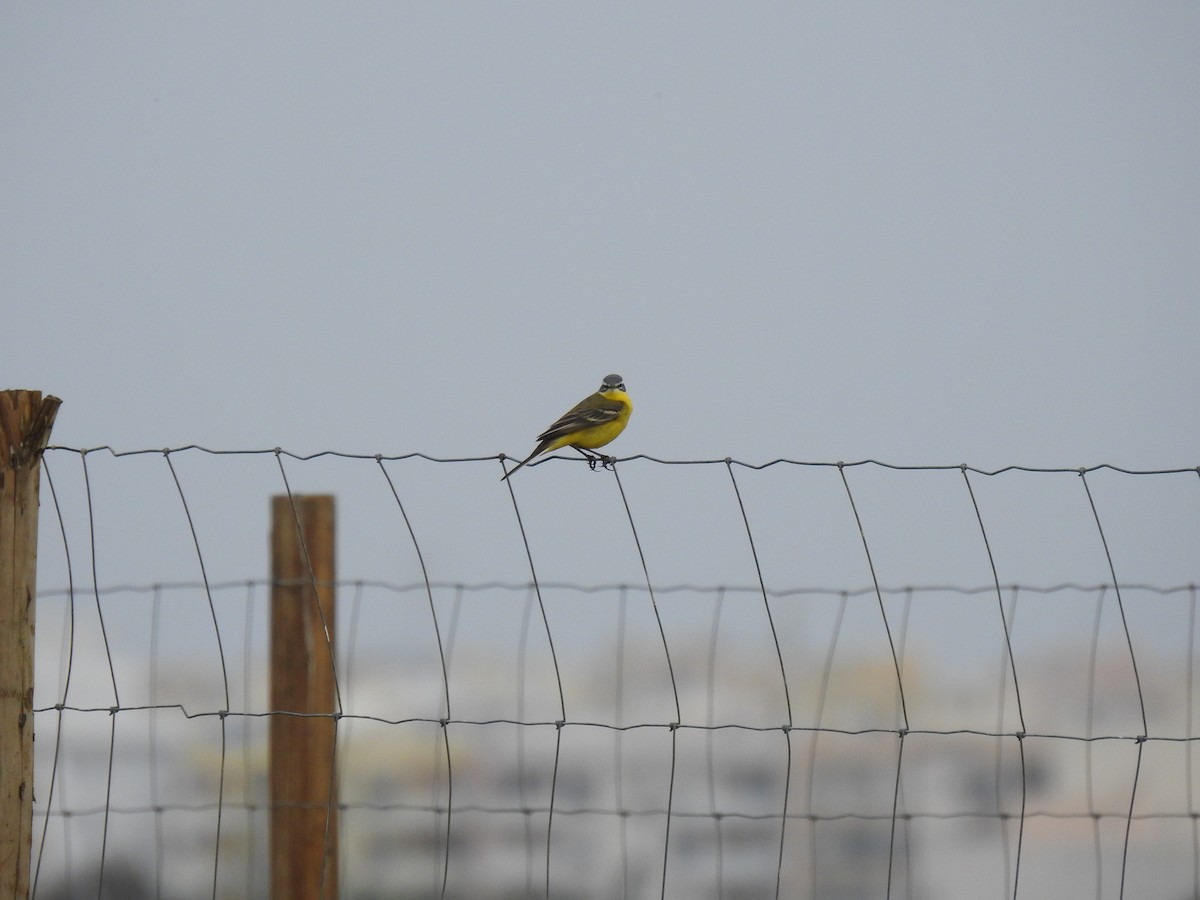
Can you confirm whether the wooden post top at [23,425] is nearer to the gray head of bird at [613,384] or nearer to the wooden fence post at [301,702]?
the wooden fence post at [301,702]

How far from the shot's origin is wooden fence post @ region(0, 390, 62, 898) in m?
2.87

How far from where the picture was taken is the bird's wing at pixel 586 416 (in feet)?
18.2

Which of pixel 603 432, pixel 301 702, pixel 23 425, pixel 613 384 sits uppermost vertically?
pixel 613 384

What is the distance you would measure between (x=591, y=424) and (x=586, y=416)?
0.17ft

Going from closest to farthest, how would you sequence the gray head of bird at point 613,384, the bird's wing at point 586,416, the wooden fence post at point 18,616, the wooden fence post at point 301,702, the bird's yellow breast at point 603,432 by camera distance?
the wooden fence post at point 18,616 < the wooden fence post at point 301,702 < the bird's wing at point 586,416 < the bird's yellow breast at point 603,432 < the gray head of bird at point 613,384

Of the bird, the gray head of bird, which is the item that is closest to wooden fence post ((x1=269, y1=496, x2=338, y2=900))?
the bird

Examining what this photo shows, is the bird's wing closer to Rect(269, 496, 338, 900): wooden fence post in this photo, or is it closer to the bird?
the bird

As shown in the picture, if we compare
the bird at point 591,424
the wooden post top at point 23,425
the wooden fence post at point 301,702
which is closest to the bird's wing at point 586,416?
the bird at point 591,424

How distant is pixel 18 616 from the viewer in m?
2.91

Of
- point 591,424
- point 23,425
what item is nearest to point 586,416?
point 591,424

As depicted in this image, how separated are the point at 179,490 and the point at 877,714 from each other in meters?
3.03

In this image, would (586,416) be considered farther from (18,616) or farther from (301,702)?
(18,616)

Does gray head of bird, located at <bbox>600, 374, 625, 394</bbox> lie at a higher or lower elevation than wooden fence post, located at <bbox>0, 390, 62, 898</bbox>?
higher

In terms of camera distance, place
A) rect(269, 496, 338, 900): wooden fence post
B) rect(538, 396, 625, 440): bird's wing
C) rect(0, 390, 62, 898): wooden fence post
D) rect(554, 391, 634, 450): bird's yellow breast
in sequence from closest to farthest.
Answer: rect(0, 390, 62, 898): wooden fence post, rect(269, 496, 338, 900): wooden fence post, rect(538, 396, 625, 440): bird's wing, rect(554, 391, 634, 450): bird's yellow breast
